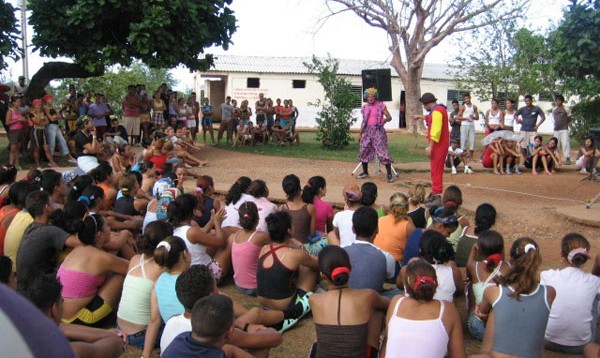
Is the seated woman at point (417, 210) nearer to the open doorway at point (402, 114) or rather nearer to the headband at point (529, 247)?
the headband at point (529, 247)

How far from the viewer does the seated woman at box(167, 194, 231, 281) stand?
16.6 feet

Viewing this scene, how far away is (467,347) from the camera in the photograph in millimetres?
4422

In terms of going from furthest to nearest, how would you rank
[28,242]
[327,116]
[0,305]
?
[327,116] < [28,242] < [0,305]

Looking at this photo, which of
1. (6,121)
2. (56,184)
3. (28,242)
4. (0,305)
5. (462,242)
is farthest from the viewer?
(6,121)

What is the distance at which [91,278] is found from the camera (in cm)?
436

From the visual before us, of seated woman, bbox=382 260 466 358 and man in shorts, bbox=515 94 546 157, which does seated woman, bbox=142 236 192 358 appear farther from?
man in shorts, bbox=515 94 546 157

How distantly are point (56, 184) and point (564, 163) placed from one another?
11.7 metres

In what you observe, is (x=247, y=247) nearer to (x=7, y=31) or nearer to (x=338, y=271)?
(x=338, y=271)

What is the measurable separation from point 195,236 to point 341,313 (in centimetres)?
188

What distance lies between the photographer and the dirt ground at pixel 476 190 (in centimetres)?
681

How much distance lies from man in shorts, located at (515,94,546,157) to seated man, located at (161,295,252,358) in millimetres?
11257

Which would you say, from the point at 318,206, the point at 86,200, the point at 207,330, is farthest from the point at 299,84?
the point at 207,330

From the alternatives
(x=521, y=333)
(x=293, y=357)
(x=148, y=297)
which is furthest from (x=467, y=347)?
(x=148, y=297)

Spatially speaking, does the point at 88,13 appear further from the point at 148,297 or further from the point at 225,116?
the point at 148,297
